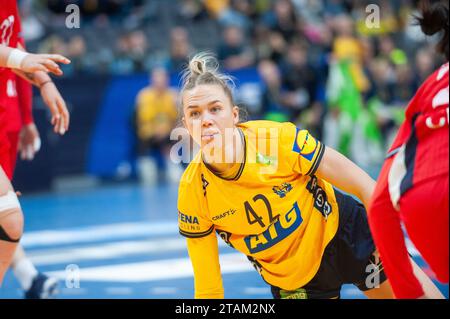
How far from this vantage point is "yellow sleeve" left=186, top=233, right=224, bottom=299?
3875 mm

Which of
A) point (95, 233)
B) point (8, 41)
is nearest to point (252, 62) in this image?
point (95, 233)

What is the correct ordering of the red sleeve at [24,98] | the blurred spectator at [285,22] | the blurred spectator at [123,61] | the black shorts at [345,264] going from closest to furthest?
the black shorts at [345,264], the red sleeve at [24,98], the blurred spectator at [123,61], the blurred spectator at [285,22]

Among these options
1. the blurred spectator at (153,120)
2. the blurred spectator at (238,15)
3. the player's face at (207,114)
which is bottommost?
the player's face at (207,114)

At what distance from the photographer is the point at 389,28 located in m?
17.8

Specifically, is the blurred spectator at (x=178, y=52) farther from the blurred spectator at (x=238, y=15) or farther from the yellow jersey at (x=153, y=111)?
the blurred spectator at (x=238, y=15)

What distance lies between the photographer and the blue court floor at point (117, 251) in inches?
237

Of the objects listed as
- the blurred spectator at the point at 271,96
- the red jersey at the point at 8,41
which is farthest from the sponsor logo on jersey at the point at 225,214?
the blurred spectator at the point at 271,96

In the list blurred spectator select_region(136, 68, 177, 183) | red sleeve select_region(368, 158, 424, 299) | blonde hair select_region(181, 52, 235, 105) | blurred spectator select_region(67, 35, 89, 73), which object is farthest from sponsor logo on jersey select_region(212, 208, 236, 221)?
blurred spectator select_region(67, 35, 89, 73)

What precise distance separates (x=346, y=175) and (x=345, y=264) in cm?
59

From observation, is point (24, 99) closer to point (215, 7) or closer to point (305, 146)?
point (305, 146)

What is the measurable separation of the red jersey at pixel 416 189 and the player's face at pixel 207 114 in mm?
1033

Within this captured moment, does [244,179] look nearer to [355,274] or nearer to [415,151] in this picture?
[355,274]

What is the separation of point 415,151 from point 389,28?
15.3 m
